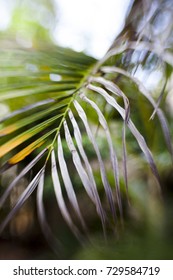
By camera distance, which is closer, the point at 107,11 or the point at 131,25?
the point at 131,25

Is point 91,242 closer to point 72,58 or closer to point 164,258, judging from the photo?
point 164,258

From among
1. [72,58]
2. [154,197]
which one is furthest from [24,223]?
[72,58]

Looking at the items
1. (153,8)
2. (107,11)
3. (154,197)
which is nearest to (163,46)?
(153,8)

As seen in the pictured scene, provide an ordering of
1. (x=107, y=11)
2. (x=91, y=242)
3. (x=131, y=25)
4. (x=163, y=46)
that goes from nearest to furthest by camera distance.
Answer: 1. (x=163, y=46)
2. (x=131, y=25)
3. (x=91, y=242)
4. (x=107, y=11)

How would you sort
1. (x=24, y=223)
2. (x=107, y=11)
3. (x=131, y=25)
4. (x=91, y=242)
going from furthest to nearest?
1. (x=24, y=223)
2. (x=107, y=11)
3. (x=91, y=242)
4. (x=131, y=25)

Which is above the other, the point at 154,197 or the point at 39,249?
the point at 154,197

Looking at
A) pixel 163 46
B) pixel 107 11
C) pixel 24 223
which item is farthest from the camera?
pixel 24 223

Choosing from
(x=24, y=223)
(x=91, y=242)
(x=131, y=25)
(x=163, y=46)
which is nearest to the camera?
(x=163, y=46)

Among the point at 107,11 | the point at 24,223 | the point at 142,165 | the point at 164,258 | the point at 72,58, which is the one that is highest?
the point at 107,11

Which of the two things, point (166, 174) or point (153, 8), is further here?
point (166, 174)

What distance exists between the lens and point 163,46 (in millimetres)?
642
